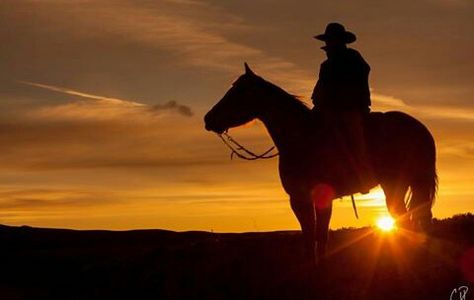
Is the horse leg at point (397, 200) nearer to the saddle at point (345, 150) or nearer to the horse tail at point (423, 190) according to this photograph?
the horse tail at point (423, 190)

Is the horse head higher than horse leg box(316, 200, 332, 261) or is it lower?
higher

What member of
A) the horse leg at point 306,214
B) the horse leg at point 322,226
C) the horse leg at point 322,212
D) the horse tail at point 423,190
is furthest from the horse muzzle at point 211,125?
the horse tail at point 423,190

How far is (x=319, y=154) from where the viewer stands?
14.5 metres

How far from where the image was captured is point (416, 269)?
1225 cm

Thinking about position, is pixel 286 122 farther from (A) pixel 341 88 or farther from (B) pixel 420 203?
(B) pixel 420 203

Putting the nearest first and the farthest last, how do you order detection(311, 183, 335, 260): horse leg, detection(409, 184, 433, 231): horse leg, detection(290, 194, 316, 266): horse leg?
detection(290, 194, 316, 266): horse leg → detection(311, 183, 335, 260): horse leg → detection(409, 184, 433, 231): horse leg

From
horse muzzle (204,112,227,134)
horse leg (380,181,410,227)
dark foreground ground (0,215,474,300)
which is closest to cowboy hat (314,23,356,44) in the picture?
horse muzzle (204,112,227,134)

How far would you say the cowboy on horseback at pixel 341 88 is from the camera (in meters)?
14.5

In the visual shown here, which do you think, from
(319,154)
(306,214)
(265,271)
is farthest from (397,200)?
(265,271)

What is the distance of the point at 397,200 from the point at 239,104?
3461 mm

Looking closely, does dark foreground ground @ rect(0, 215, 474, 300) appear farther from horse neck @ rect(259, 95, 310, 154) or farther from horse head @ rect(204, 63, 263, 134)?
horse head @ rect(204, 63, 263, 134)

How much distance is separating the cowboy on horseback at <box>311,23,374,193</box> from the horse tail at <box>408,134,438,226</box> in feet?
4.91

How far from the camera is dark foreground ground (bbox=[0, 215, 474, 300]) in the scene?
11.7m

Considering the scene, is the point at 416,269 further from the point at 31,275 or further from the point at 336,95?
the point at 31,275
